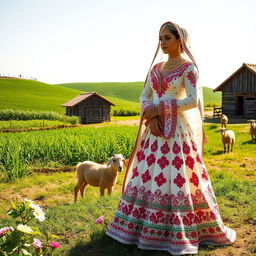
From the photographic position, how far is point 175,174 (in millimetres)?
3703

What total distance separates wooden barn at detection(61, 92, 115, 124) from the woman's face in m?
30.0

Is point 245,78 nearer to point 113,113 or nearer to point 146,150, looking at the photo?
point 113,113

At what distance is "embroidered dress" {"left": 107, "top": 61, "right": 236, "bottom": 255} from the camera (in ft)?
12.0

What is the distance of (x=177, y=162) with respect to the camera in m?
3.73

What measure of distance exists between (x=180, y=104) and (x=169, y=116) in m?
0.19

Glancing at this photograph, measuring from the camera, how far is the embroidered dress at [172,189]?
365cm

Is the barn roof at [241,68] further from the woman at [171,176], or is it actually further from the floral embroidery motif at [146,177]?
the floral embroidery motif at [146,177]

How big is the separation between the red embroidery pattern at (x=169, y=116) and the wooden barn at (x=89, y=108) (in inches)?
1186

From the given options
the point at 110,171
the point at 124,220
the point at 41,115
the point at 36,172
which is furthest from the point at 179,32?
the point at 41,115

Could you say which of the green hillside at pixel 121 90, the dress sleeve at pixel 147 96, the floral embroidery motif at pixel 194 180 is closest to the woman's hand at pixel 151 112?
the dress sleeve at pixel 147 96

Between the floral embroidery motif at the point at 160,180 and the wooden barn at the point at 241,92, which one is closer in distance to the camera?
the floral embroidery motif at the point at 160,180

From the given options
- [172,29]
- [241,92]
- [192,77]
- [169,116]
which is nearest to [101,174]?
[169,116]

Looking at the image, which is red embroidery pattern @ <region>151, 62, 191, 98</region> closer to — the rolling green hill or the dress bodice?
the dress bodice

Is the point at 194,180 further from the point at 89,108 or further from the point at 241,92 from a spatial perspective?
the point at 89,108
